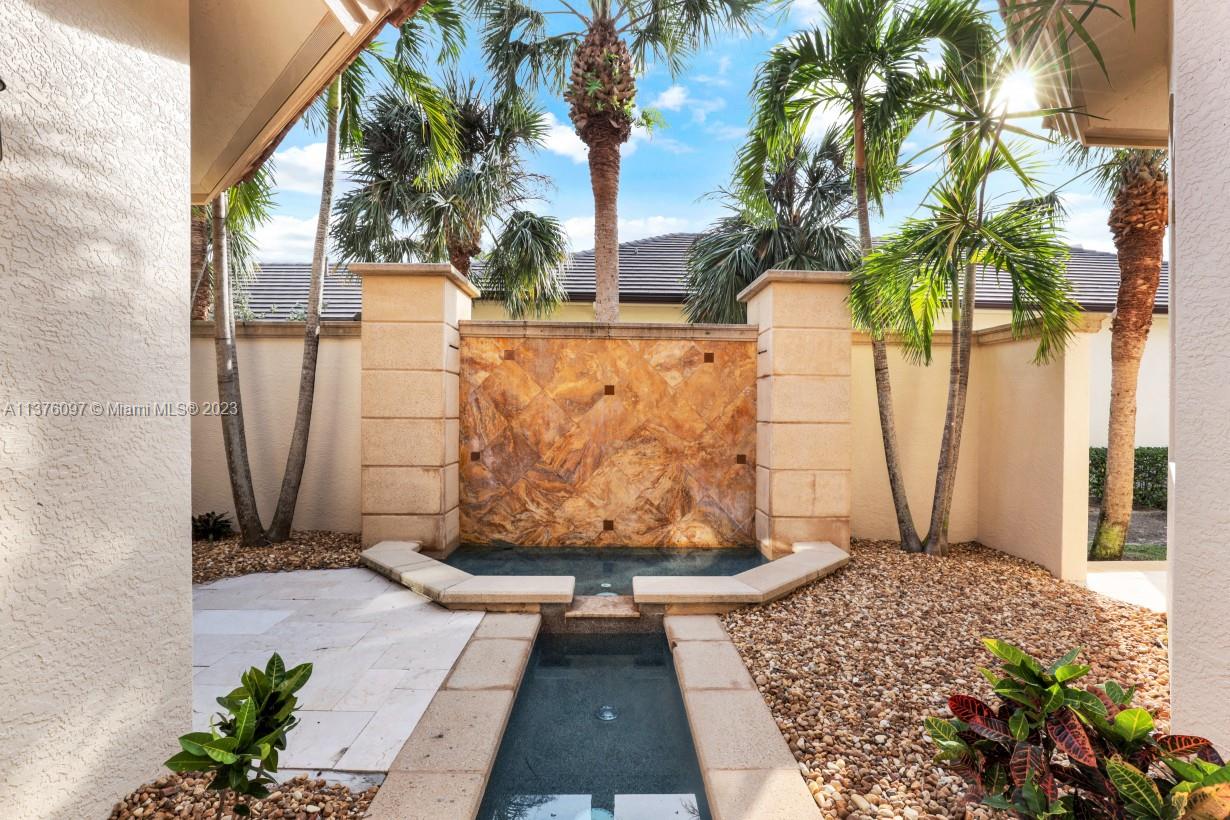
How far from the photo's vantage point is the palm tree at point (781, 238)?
851 centimetres

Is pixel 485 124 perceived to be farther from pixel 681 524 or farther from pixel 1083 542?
pixel 1083 542

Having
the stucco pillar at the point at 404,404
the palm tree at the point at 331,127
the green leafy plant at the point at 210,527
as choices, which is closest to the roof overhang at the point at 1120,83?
the stucco pillar at the point at 404,404

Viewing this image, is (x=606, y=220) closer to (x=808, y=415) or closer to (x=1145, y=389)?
(x=808, y=415)

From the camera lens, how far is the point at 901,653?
3.09m

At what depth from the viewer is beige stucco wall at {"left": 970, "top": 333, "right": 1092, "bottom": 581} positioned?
4402 mm

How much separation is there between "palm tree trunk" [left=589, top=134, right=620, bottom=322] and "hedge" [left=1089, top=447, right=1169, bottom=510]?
8048 millimetres

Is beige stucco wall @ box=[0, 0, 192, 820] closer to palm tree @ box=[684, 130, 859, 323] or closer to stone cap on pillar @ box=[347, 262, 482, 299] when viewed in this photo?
stone cap on pillar @ box=[347, 262, 482, 299]

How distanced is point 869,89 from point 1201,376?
4.04m

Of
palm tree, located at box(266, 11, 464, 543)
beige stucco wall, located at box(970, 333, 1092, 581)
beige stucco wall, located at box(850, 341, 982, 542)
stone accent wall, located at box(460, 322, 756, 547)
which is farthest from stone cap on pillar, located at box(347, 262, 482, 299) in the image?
beige stucco wall, located at box(970, 333, 1092, 581)

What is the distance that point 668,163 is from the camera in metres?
13.1

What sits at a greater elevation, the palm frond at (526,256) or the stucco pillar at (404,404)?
the palm frond at (526,256)

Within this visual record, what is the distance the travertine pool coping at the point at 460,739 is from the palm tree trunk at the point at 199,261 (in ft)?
19.5

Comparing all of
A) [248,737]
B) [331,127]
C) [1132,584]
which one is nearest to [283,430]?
[331,127]

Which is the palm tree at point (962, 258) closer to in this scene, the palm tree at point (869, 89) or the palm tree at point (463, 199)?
the palm tree at point (869, 89)
